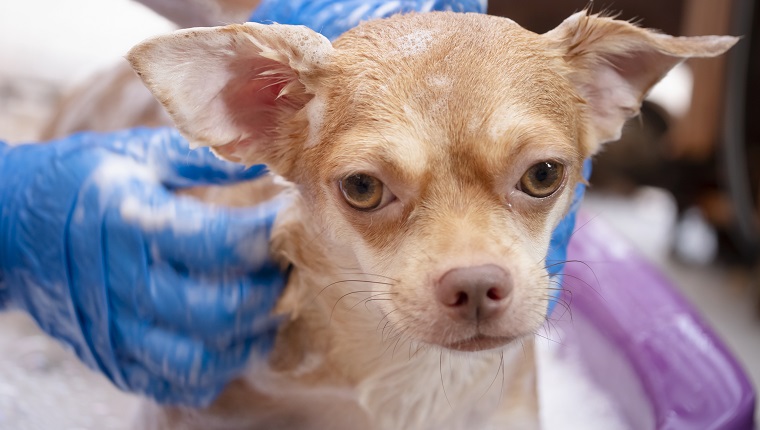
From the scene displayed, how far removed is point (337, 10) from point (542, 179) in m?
0.48

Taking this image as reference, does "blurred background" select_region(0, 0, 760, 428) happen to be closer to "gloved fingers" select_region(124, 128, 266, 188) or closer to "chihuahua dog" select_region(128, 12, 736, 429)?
"gloved fingers" select_region(124, 128, 266, 188)

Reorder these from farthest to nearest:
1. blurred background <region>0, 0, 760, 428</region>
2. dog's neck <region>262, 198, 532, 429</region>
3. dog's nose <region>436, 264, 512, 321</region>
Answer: blurred background <region>0, 0, 760, 428</region> < dog's neck <region>262, 198, 532, 429</region> < dog's nose <region>436, 264, 512, 321</region>

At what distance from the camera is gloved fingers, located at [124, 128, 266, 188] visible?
4.94 ft

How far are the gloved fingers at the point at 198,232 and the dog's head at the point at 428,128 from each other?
0.14 m

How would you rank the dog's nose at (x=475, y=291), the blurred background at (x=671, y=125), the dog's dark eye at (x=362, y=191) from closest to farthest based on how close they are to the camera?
the dog's nose at (x=475, y=291), the dog's dark eye at (x=362, y=191), the blurred background at (x=671, y=125)

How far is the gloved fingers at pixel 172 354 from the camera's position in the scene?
1.39 meters

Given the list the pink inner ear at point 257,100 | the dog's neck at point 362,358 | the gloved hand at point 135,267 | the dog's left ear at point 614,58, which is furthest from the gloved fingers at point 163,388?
the dog's left ear at point 614,58

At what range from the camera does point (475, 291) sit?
1.04 meters

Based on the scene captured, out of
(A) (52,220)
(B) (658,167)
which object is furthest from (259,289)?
(B) (658,167)

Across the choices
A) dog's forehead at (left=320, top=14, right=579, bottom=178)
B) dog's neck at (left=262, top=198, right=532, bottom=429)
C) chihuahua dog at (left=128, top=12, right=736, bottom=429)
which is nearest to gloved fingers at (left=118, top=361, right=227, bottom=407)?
dog's neck at (left=262, top=198, right=532, bottom=429)

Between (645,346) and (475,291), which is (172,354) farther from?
(645,346)

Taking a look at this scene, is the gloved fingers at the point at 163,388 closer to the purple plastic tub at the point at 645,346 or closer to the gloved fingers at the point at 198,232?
the gloved fingers at the point at 198,232

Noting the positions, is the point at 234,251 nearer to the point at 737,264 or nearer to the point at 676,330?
the point at 676,330

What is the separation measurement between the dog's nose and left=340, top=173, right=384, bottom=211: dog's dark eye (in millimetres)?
156
